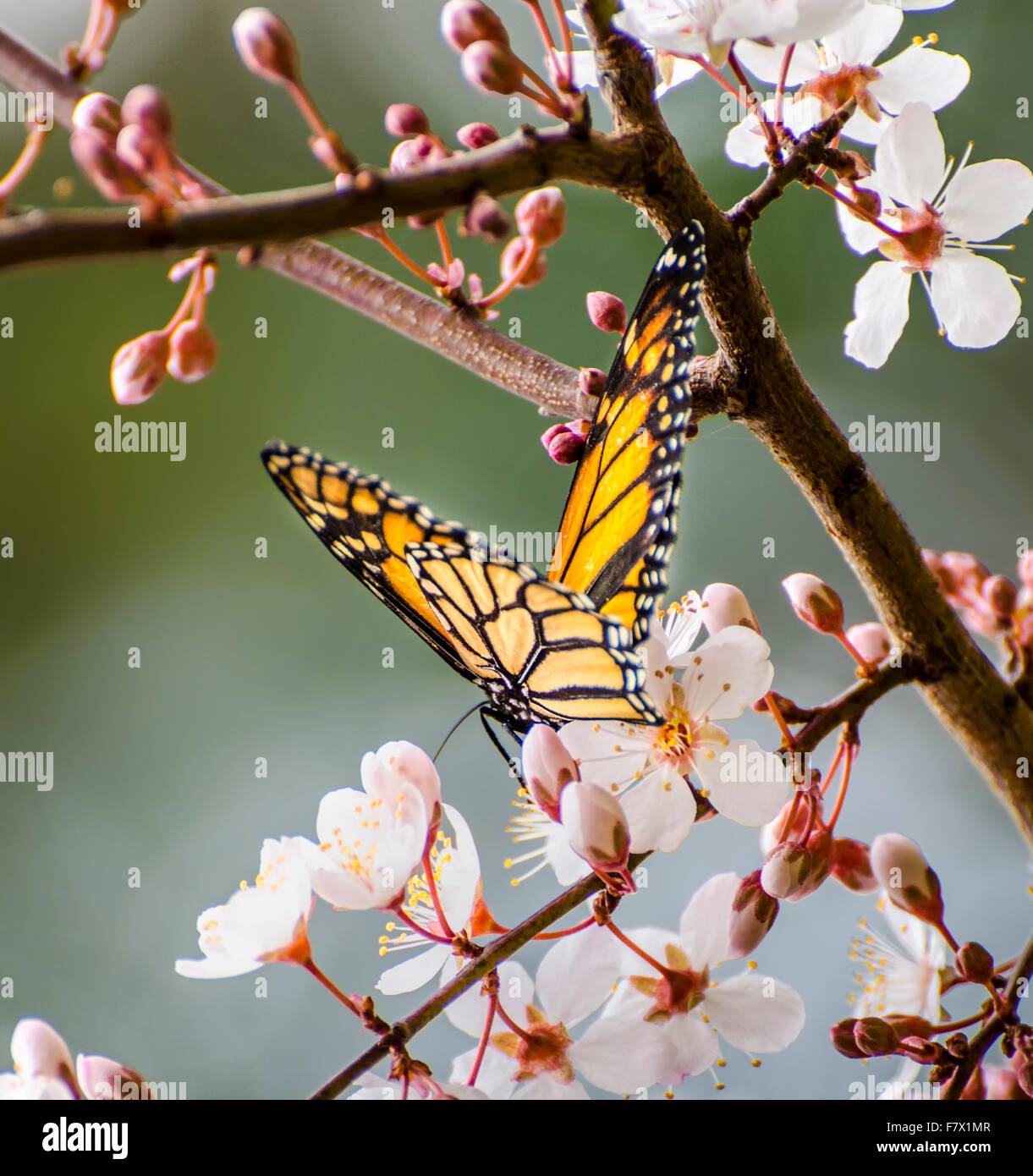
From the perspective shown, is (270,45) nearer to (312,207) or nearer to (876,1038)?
(312,207)

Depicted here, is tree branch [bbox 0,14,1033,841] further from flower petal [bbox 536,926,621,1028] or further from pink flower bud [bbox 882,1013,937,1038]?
flower petal [bbox 536,926,621,1028]

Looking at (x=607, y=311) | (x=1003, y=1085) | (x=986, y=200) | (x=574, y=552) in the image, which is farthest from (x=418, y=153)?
(x=1003, y=1085)

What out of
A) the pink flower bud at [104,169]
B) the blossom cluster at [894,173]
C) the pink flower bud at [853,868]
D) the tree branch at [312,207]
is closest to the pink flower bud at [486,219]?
the tree branch at [312,207]

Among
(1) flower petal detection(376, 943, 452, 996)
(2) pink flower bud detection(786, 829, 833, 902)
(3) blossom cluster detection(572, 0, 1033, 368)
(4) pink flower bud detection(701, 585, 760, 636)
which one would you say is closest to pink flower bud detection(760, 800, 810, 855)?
(2) pink flower bud detection(786, 829, 833, 902)

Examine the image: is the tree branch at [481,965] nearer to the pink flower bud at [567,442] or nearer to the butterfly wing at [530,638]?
the butterfly wing at [530,638]

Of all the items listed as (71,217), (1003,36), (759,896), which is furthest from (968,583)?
(1003,36)

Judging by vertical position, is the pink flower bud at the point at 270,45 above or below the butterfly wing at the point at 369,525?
above
